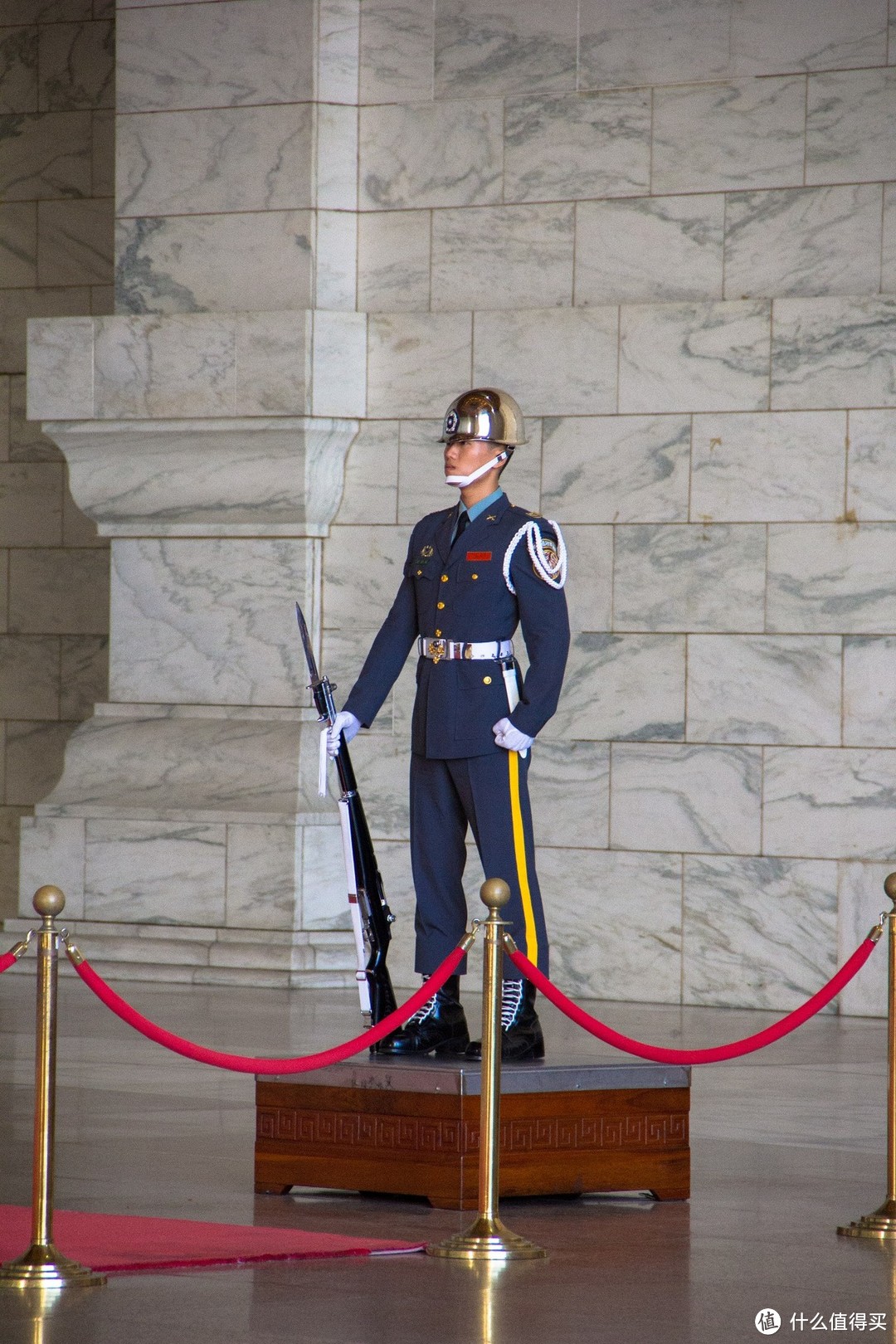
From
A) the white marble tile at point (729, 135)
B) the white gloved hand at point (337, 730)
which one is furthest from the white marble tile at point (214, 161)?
the white gloved hand at point (337, 730)

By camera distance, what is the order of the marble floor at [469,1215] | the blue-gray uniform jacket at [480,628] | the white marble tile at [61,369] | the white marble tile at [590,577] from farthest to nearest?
the white marble tile at [61,369]
the white marble tile at [590,577]
the blue-gray uniform jacket at [480,628]
the marble floor at [469,1215]

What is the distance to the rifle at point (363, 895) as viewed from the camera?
6051 millimetres

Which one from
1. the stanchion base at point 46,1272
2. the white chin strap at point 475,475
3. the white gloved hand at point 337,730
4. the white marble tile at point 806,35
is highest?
the white marble tile at point 806,35

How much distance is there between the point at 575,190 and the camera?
1019 centimetres

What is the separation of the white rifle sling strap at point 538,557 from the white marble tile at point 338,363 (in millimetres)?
4264

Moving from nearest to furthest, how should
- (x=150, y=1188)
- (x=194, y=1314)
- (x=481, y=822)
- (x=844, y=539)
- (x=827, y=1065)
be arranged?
(x=194, y=1314)
(x=150, y=1188)
(x=481, y=822)
(x=827, y=1065)
(x=844, y=539)

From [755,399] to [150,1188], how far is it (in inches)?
201

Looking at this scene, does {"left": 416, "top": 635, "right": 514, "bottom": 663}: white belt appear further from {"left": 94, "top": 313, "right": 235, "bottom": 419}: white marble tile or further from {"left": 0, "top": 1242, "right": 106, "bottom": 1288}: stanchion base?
{"left": 94, "top": 313, "right": 235, "bottom": 419}: white marble tile

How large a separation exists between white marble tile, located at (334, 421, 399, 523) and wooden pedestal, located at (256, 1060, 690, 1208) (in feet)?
16.4

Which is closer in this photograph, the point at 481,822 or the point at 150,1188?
the point at 150,1188

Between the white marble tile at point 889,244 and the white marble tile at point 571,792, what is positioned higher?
the white marble tile at point 889,244

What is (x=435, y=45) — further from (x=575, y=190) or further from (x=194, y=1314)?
(x=194, y=1314)

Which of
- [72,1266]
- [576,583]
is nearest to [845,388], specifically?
[576,583]

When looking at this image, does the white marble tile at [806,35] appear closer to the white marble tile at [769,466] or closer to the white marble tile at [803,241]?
the white marble tile at [803,241]
